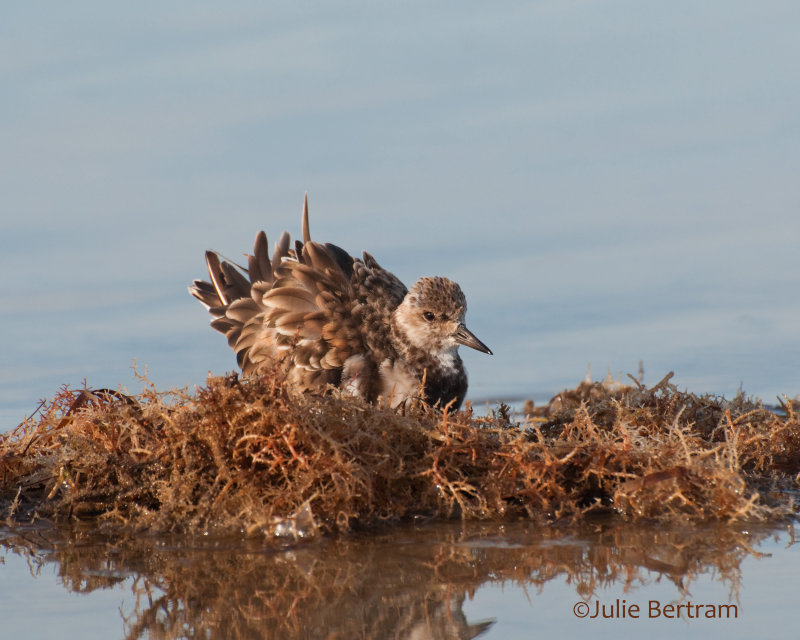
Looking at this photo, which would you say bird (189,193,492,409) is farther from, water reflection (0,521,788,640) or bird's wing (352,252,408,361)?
water reflection (0,521,788,640)

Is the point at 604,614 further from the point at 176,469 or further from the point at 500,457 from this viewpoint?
the point at 176,469

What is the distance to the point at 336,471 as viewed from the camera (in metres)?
4.57

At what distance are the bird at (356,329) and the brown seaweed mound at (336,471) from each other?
143 centimetres

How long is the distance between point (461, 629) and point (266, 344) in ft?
13.0

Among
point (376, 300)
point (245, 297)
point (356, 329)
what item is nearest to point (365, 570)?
point (356, 329)

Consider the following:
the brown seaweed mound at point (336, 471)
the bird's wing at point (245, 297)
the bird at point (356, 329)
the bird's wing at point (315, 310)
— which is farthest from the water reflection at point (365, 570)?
the bird's wing at point (245, 297)

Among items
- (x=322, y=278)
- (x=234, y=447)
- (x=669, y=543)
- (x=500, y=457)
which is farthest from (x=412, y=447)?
(x=322, y=278)

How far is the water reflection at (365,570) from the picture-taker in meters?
3.55

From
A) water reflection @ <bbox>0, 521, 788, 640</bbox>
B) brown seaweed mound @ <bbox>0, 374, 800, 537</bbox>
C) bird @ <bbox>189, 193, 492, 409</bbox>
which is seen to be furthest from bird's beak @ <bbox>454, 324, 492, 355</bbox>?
water reflection @ <bbox>0, 521, 788, 640</bbox>

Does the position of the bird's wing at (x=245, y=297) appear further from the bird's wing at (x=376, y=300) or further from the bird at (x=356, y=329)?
the bird's wing at (x=376, y=300)

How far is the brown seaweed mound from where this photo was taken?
15.1 feet

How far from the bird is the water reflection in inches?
81.9

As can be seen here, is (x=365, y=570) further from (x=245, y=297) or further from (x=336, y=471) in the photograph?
(x=245, y=297)

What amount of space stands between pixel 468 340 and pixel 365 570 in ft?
10.1
